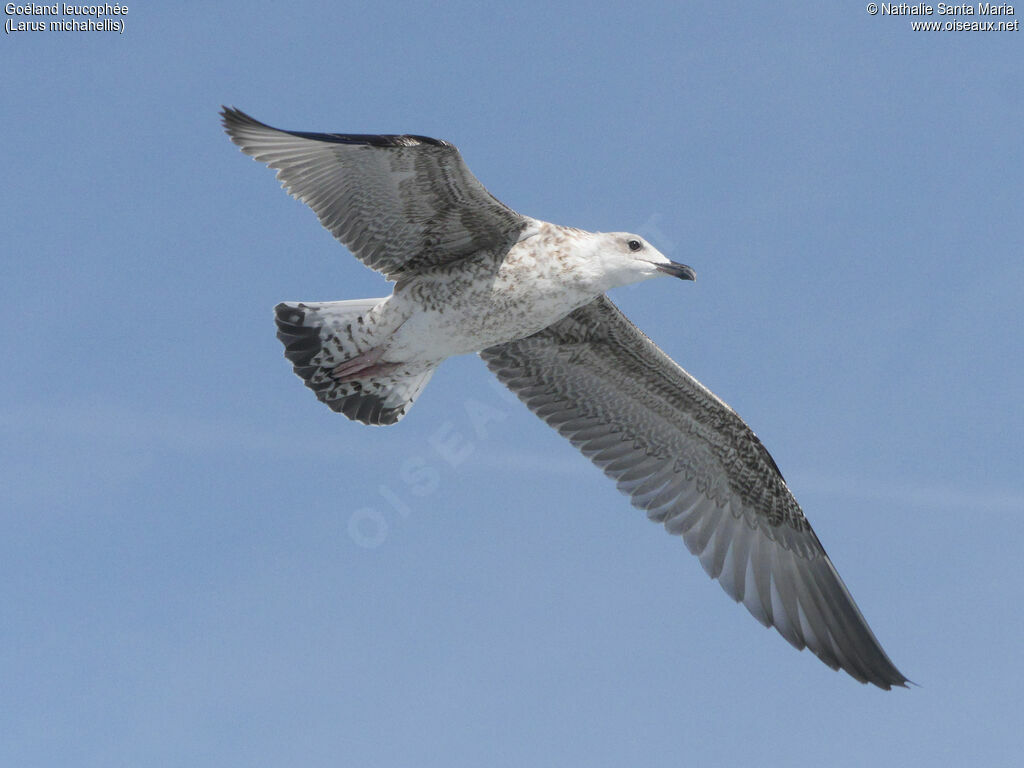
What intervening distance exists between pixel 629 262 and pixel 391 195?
72.7 inches

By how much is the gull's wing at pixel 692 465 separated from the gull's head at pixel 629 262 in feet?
4.21

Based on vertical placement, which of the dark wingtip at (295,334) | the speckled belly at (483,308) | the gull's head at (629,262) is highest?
the gull's head at (629,262)

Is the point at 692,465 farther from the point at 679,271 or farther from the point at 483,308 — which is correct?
the point at 483,308

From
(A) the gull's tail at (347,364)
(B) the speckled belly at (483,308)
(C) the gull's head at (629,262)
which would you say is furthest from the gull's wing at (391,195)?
(C) the gull's head at (629,262)

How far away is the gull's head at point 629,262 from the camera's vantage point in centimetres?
835

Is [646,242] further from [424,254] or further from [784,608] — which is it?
[784,608]

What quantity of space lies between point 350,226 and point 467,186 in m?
1.05

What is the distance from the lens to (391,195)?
845 cm

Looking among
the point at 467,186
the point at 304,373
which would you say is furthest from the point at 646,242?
the point at 304,373

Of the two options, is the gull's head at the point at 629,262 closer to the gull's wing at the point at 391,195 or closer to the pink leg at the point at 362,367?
the gull's wing at the point at 391,195

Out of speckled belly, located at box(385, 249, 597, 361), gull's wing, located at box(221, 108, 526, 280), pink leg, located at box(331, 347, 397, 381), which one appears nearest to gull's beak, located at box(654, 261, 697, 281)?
speckled belly, located at box(385, 249, 597, 361)

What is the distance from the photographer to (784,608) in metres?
10.2

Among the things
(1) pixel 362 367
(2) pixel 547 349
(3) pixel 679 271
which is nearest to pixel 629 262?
(3) pixel 679 271

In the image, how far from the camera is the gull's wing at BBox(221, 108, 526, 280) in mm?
8109
